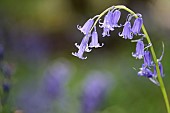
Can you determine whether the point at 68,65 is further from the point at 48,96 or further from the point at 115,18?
the point at 115,18

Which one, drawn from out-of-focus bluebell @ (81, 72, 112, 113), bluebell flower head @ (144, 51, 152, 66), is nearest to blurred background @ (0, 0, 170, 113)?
out-of-focus bluebell @ (81, 72, 112, 113)

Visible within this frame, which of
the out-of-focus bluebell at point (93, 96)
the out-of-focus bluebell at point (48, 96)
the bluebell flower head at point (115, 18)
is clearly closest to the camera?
the bluebell flower head at point (115, 18)

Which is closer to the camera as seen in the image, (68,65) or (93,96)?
(93,96)

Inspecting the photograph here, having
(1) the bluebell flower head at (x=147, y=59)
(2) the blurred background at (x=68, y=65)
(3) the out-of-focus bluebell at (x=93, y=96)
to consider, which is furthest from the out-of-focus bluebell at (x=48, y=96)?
(1) the bluebell flower head at (x=147, y=59)

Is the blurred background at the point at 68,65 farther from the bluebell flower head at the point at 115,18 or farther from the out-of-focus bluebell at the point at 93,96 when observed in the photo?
the bluebell flower head at the point at 115,18

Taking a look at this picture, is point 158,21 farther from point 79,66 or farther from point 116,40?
point 79,66

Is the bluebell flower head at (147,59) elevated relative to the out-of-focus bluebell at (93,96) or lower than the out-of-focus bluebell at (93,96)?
elevated

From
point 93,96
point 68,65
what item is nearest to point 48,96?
point 93,96

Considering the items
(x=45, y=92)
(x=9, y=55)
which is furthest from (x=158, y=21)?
(x=45, y=92)
